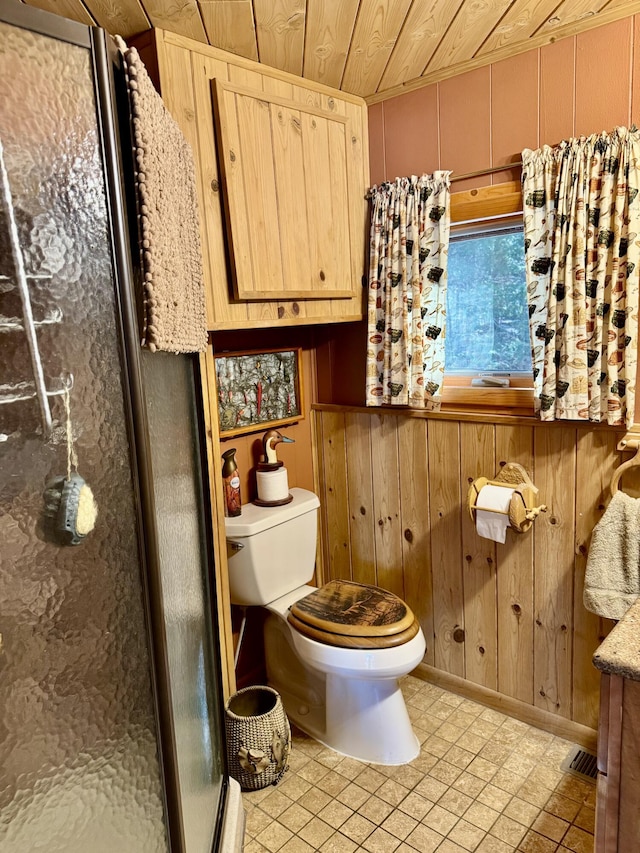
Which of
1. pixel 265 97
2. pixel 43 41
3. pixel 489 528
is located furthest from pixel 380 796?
pixel 265 97

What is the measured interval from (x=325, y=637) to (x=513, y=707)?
31.6 inches

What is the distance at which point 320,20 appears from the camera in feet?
5.12

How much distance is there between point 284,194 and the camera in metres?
1.89

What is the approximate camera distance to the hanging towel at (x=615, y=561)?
5.65ft

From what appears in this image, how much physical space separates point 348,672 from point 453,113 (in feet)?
6.11

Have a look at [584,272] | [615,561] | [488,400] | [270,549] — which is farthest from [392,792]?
[584,272]

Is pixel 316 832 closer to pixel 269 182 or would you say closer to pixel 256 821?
pixel 256 821

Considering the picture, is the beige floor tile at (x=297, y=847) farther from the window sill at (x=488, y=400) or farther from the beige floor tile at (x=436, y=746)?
the window sill at (x=488, y=400)

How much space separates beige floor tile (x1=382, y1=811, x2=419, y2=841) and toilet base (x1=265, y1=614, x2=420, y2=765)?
0.21 metres

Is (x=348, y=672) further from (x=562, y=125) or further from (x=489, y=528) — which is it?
(x=562, y=125)

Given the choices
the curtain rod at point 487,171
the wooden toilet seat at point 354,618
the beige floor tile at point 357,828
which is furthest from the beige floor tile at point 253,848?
the curtain rod at point 487,171

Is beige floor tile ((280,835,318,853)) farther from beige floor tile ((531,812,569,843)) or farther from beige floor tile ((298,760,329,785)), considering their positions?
beige floor tile ((531,812,569,843))

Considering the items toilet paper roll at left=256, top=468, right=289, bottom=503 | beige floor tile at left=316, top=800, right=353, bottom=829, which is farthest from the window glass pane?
beige floor tile at left=316, top=800, right=353, bottom=829

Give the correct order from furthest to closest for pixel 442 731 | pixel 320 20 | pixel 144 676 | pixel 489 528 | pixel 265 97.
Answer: pixel 442 731
pixel 489 528
pixel 265 97
pixel 320 20
pixel 144 676
